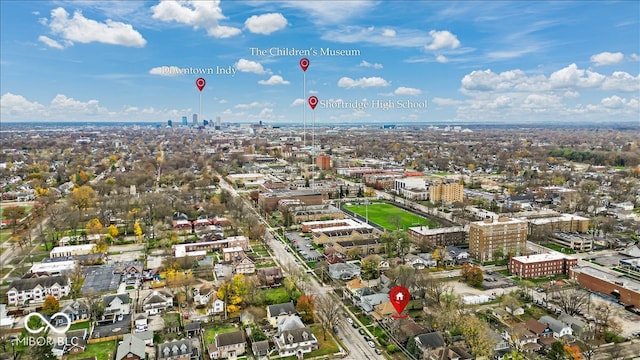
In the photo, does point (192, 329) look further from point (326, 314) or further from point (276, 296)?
point (326, 314)

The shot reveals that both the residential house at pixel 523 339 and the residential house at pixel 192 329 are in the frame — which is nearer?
the residential house at pixel 523 339

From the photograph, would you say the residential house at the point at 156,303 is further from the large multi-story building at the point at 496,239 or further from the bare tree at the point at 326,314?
the large multi-story building at the point at 496,239

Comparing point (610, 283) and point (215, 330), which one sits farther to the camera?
point (610, 283)

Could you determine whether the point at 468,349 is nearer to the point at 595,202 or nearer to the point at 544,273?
the point at 544,273

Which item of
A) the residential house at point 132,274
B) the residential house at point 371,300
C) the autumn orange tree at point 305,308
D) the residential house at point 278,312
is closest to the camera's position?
the residential house at point 278,312

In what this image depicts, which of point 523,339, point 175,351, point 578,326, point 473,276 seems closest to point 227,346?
point 175,351

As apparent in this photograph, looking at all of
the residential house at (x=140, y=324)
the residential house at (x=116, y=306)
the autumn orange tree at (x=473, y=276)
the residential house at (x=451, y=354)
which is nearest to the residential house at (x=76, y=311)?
the residential house at (x=116, y=306)

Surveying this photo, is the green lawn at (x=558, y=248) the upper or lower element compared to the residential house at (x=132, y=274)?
lower
